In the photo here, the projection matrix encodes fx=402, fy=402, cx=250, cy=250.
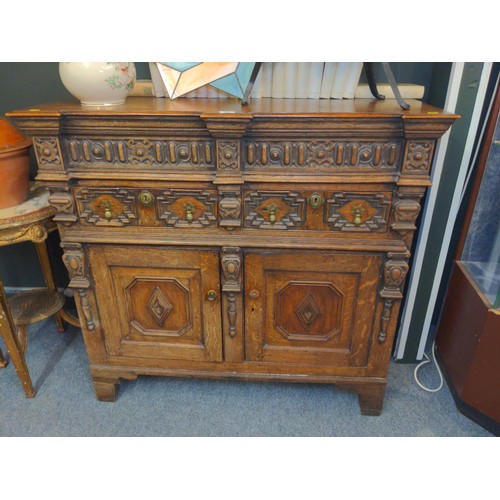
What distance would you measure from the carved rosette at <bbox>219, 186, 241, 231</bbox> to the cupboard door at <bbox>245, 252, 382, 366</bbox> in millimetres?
142

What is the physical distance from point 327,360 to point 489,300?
0.66 m

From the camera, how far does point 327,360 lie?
1.55 meters

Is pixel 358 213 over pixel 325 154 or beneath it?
beneath

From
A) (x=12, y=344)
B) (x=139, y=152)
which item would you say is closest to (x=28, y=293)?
(x=12, y=344)

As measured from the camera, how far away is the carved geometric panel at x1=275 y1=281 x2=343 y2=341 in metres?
1.44

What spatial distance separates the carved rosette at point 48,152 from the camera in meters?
1.26

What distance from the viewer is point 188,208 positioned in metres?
1.34

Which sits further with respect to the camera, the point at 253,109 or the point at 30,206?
the point at 30,206

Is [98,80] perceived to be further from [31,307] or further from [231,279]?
[31,307]

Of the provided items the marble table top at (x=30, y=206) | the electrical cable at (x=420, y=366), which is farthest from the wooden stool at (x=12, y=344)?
the electrical cable at (x=420, y=366)

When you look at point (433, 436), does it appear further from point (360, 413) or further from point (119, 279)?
point (119, 279)

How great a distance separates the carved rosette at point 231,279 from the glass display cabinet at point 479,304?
3.06 feet

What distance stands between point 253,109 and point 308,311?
2.40 ft

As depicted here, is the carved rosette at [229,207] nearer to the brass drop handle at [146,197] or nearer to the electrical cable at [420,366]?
the brass drop handle at [146,197]
